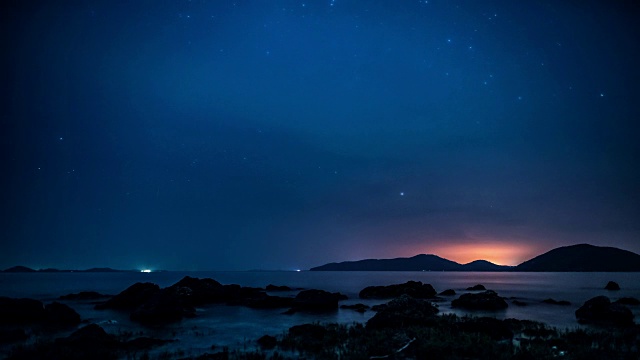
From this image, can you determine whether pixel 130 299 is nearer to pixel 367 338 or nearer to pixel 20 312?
pixel 20 312

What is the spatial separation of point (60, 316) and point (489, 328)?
35.6 meters

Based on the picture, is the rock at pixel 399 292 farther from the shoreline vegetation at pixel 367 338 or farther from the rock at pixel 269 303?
the shoreline vegetation at pixel 367 338

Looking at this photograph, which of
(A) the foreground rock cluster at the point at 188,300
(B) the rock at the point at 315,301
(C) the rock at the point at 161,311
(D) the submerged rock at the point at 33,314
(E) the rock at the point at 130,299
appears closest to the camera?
(D) the submerged rock at the point at 33,314

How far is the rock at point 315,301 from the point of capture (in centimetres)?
4217

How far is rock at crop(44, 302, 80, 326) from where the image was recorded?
32.2 meters

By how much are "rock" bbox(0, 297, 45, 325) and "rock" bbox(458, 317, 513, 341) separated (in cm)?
3649

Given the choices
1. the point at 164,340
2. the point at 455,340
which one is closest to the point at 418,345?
the point at 455,340

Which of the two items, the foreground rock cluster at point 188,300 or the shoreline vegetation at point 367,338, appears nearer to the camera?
the shoreline vegetation at point 367,338

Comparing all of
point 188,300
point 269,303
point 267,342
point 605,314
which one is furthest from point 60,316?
point 605,314

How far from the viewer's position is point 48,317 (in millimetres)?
33188

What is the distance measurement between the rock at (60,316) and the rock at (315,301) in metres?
21.4

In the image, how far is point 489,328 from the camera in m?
21.7

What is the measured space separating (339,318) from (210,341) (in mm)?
13995

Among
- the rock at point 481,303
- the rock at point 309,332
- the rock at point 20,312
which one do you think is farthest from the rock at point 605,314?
the rock at point 20,312
